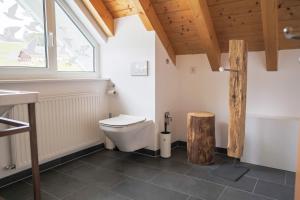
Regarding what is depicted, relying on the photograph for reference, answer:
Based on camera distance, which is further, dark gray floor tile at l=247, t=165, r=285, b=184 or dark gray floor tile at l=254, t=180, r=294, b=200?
dark gray floor tile at l=247, t=165, r=285, b=184

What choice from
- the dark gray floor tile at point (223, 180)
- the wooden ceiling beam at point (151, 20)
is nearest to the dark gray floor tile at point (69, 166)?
the dark gray floor tile at point (223, 180)

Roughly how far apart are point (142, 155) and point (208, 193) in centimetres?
108

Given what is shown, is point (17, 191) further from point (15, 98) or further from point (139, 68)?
point (139, 68)

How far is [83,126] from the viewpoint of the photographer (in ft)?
8.92

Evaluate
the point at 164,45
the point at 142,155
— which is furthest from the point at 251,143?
the point at 164,45

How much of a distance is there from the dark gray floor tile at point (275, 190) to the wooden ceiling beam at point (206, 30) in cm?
138

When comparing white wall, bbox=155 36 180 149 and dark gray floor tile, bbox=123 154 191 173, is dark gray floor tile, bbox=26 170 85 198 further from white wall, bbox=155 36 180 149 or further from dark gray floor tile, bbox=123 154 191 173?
white wall, bbox=155 36 180 149

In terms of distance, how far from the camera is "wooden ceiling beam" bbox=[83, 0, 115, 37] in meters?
2.58

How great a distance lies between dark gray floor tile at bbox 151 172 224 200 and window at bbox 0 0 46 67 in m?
1.73

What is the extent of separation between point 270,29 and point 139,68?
1412 millimetres

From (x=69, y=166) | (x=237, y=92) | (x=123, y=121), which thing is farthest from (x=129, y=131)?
(x=237, y=92)

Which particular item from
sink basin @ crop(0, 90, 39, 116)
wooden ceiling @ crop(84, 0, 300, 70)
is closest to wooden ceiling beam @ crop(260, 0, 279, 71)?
wooden ceiling @ crop(84, 0, 300, 70)

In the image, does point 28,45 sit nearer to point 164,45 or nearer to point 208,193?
point 164,45

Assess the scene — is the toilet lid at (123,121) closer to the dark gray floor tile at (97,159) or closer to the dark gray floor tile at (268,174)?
the dark gray floor tile at (97,159)
